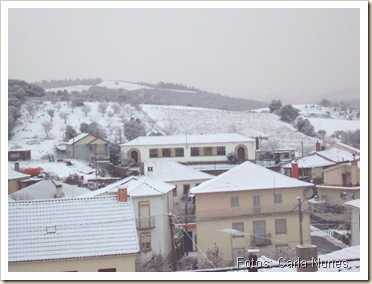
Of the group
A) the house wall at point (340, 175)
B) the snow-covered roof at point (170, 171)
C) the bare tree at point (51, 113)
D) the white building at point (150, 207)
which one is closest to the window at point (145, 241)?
the white building at point (150, 207)

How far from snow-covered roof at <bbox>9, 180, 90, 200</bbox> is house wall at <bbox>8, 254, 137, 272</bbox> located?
0.69 m

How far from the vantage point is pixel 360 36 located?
17.8 feet

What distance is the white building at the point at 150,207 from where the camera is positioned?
5.73 metres

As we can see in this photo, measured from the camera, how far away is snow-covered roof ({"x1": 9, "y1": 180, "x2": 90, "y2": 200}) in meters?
5.68

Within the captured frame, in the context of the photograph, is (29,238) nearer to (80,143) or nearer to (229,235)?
(80,143)

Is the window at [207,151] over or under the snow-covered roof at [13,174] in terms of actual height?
over

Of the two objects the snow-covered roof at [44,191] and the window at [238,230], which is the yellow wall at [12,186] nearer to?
the snow-covered roof at [44,191]

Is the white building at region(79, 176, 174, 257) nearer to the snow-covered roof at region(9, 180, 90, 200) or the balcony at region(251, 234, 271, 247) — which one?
the snow-covered roof at region(9, 180, 90, 200)

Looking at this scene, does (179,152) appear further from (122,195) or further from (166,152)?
(122,195)

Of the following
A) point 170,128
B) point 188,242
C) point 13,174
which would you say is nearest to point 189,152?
point 170,128

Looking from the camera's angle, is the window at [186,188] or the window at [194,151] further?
the window at [194,151]

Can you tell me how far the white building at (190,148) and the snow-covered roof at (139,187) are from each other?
255mm

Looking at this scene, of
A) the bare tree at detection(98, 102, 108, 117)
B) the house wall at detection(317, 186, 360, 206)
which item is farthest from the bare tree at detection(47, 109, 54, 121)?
the house wall at detection(317, 186, 360, 206)

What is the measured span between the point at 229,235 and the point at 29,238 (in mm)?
1957
